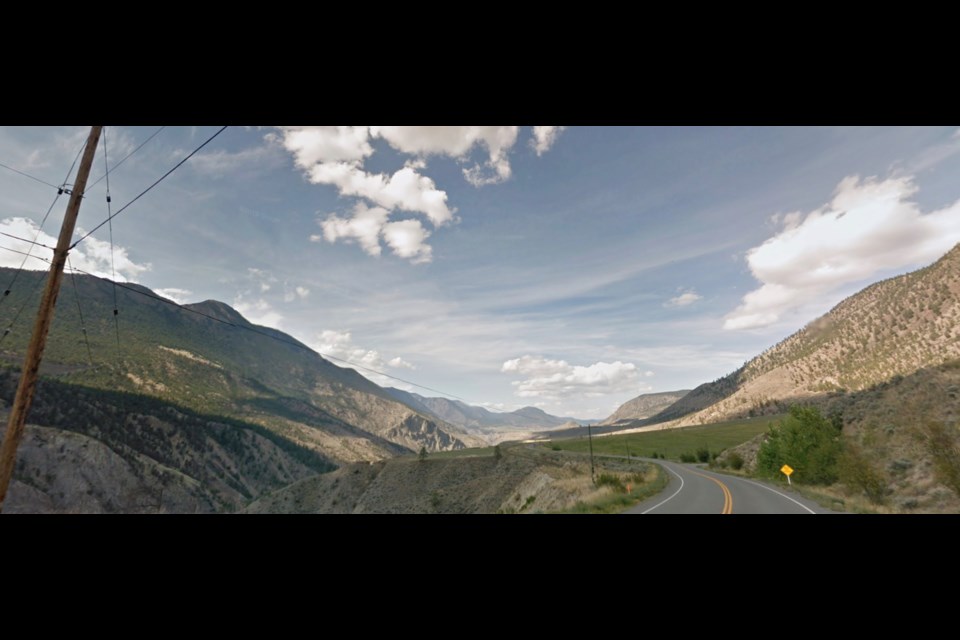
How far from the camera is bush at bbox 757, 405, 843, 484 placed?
29734 mm

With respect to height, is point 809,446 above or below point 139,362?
below

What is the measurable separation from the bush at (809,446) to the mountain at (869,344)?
7594cm

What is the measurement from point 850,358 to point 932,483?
144624 mm

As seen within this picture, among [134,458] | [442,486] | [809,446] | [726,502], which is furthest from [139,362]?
[809,446]

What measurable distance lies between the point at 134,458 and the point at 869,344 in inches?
7650

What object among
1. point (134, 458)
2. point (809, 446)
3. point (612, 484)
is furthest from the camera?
point (134, 458)

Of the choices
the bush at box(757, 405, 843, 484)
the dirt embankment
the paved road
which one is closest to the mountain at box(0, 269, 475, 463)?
the dirt embankment

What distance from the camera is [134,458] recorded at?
76875 mm

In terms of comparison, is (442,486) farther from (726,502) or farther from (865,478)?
(865,478)

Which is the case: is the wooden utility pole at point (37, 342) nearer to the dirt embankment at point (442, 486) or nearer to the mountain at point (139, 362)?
the dirt embankment at point (442, 486)

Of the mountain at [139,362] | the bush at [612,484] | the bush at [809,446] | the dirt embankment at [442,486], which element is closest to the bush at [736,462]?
the bush at [809,446]

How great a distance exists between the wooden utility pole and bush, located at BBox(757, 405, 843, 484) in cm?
4014

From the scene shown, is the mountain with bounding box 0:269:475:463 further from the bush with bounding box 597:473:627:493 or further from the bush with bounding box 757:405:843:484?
the bush with bounding box 757:405:843:484
